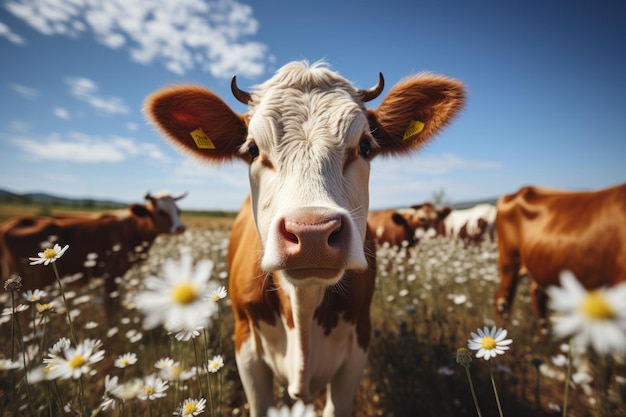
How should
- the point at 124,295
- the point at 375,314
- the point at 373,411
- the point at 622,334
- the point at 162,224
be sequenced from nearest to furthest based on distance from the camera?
the point at 622,334, the point at 373,411, the point at 375,314, the point at 124,295, the point at 162,224

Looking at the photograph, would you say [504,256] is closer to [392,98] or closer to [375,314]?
[375,314]

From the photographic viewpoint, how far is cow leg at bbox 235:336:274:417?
96.4 inches

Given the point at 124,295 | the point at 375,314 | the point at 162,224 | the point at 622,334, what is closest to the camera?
the point at 622,334

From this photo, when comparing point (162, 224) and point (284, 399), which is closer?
point (284, 399)

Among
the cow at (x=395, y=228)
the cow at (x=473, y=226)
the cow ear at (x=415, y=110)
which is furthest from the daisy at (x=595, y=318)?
the cow at (x=473, y=226)

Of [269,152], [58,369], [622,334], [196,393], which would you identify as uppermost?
[269,152]

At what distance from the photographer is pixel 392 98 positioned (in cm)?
242

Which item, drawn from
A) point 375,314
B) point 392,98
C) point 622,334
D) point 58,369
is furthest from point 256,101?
point 375,314

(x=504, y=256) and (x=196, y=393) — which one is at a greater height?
(x=504, y=256)

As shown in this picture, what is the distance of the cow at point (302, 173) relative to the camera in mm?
1750

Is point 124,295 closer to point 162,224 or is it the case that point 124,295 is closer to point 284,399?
point 162,224

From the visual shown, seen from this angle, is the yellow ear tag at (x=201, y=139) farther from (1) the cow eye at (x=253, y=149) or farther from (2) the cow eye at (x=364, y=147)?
(2) the cow eye at (x=364, y=147)

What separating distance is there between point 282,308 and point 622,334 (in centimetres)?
202

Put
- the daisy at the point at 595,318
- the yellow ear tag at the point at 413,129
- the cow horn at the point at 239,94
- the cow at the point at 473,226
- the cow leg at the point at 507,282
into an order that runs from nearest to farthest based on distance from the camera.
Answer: the daisy at the point at 595,318 → the cow horn at the point at 239,94 → the yellow ear tag at the point at 413,129 → the cow leg at the point at 507,282 → the cow at the point at 473,226
